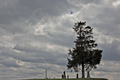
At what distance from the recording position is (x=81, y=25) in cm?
6359

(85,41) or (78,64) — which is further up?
(85,41)

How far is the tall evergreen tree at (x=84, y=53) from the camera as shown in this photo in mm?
58781

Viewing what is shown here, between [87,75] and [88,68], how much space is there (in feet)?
9.29

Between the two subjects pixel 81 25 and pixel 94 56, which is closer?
pixel 94 56

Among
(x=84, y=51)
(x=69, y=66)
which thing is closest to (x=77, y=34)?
(x=84, y=51)

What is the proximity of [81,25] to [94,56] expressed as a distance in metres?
12.6

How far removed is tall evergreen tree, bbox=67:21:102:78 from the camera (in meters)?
58.8

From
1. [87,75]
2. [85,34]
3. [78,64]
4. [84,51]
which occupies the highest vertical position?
[85,34]

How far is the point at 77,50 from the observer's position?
5997cm

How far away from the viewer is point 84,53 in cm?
5891

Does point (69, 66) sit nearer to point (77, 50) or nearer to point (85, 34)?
point (77, 50)

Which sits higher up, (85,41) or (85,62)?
(85,41)

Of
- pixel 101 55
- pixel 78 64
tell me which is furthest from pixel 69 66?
pixel 101 55

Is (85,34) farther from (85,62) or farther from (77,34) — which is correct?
(85,62)
